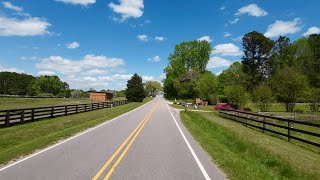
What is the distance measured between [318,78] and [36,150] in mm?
81568

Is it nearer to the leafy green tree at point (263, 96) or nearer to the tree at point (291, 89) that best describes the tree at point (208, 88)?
the tree at point (291, 89)

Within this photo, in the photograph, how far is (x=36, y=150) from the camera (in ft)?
43.0

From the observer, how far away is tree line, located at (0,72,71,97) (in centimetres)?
17112

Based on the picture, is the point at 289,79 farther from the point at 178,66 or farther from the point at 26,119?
the point at 178,66

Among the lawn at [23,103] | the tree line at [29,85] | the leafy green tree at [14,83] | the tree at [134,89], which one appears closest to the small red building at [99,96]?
the tree at [134,89]

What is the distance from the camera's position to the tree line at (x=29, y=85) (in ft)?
561

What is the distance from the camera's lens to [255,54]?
102 meters

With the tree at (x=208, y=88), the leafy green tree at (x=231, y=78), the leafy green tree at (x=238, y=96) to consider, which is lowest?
the leafy green tree at (x=238, y=96)

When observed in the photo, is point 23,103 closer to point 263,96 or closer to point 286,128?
point 263,96

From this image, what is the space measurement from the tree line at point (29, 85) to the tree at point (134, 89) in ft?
283

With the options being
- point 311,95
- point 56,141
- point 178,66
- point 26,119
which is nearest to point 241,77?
point 178,66

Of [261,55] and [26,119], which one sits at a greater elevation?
[261,55]

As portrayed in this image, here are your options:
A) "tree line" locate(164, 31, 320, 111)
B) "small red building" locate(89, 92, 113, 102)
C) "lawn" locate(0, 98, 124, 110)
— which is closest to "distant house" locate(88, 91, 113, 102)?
"small red building" locate(89, 92, 113, 102)

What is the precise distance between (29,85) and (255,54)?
127 meters
